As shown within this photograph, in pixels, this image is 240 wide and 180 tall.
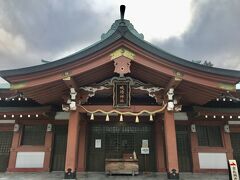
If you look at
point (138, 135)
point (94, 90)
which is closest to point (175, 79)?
point (94, 90)

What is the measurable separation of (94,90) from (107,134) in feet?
10.6

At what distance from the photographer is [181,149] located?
1117 centimetres

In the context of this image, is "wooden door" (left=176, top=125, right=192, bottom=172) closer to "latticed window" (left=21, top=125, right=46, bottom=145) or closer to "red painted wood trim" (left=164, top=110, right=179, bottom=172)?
"red painted wood trim" (left=164, top=110, right=179, bottom=172)

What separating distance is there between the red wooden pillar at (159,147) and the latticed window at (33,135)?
6.28m

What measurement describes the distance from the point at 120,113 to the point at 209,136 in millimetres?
5846

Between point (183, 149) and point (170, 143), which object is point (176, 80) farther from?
point (183, 149)

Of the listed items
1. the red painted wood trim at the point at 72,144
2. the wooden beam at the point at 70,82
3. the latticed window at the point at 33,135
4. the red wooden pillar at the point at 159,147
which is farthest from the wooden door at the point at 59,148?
the red wooden pillar at the point at 159,147

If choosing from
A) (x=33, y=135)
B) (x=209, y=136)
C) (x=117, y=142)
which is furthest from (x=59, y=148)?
(x=209, y=136)

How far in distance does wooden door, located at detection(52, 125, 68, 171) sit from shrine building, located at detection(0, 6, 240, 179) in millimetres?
51

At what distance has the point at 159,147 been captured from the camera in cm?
1097

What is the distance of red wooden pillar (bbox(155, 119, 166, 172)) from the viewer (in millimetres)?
10758

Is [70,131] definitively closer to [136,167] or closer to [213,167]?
[136,167]

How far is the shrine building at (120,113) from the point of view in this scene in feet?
27.3

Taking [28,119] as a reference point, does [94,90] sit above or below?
above
